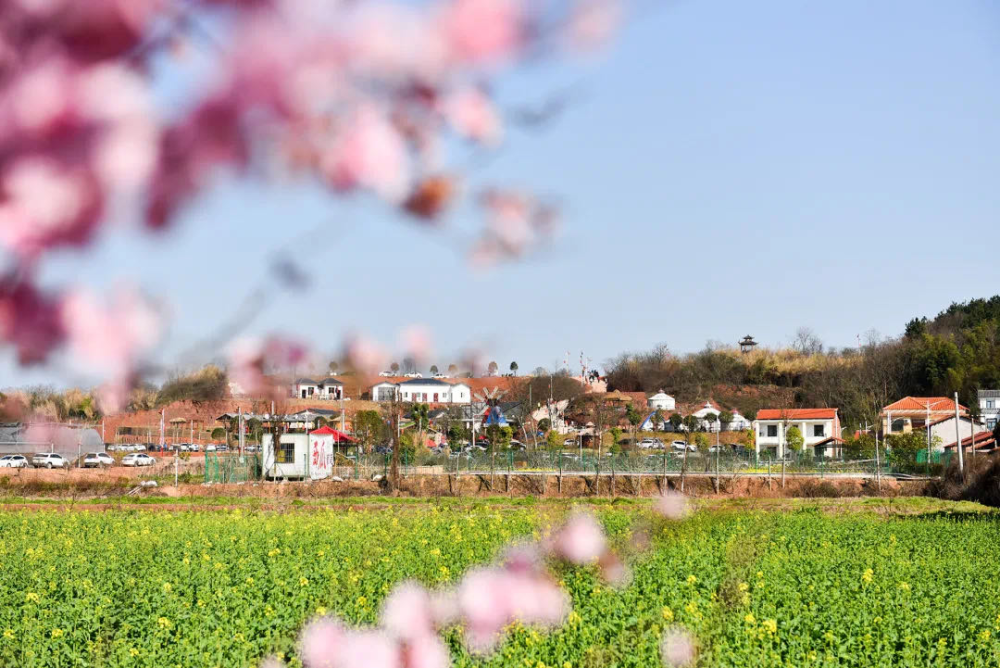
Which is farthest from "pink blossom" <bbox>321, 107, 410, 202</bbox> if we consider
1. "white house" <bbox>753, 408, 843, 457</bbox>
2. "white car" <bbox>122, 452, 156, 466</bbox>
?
"white house" <bbox>753, 408, 843, 457</bbox>

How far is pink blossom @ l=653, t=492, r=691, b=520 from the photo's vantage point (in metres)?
2.89

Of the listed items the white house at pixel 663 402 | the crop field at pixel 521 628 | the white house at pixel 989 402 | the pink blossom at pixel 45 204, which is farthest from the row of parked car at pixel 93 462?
the white house at pixel 989 402

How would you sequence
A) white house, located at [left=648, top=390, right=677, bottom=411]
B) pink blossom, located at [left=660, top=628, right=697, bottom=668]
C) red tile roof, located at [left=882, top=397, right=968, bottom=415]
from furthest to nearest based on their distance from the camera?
white house, located at [left=648, top=390, right=677, bottom=411] → red tile roof, located at [left=882, top=397, right=968, bottom=415] → pink blossom, located at [left=660, top=628, right=697, bottom=668]

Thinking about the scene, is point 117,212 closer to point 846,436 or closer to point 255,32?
point 255,32

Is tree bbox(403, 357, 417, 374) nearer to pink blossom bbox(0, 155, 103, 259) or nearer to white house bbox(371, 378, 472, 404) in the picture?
white house bbox(371, 378, 472, 404)

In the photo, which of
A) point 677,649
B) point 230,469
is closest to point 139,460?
point 230,469

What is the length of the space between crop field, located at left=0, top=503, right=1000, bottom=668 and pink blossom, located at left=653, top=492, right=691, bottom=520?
3.7 inches

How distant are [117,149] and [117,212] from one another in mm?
55

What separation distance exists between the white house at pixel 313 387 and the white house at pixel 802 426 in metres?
48.9

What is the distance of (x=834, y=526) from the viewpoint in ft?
63.0

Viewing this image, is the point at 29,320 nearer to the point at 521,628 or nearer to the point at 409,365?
the point at 409,365

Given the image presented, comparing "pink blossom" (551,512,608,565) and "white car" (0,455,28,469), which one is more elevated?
"pink blossom" (551,512,608,565)

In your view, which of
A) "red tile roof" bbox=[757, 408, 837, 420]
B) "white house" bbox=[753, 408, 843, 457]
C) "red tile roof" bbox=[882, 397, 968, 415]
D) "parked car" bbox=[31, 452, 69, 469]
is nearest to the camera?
"parked car" bbox=[31, 452, 69, 469]

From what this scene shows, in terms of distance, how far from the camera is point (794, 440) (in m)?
48.7
